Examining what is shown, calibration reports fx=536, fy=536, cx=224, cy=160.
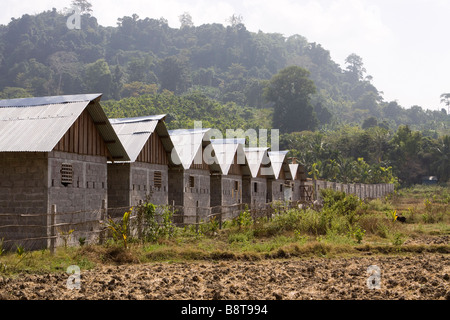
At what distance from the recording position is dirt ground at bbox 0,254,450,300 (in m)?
8.88

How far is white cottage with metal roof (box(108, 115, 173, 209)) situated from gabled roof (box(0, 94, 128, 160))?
1.70 m

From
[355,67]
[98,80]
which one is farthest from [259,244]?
[355,67]

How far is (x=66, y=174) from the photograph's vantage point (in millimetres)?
15164

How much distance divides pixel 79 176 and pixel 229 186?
505 inches

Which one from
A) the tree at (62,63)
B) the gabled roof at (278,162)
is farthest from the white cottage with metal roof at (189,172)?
the tree at (62,63)

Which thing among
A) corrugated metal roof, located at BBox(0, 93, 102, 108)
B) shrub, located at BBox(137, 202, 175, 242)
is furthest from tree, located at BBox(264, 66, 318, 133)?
shrub, located at BBox(137, 202, 175, 242)

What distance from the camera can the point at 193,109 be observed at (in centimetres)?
7644

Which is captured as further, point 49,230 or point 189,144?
point 189,144

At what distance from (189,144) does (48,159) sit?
9644 mm

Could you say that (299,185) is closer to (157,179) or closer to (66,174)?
(157,179)

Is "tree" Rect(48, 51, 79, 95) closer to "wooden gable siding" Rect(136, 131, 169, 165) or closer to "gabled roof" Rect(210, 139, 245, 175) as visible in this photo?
"gabled roof" Rect(210, 139, 245, 175)

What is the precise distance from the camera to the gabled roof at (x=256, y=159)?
101ft
